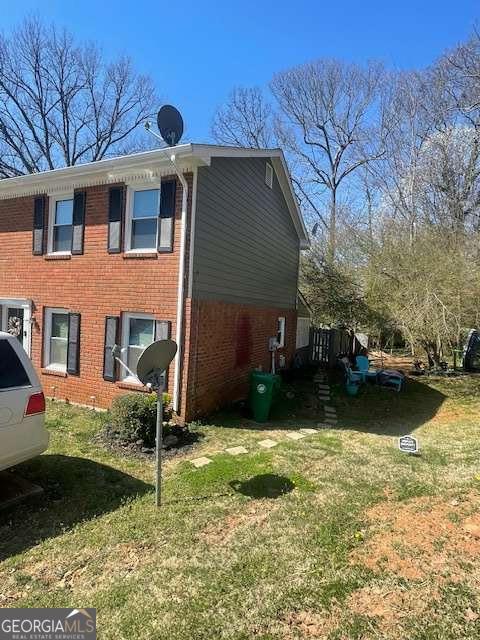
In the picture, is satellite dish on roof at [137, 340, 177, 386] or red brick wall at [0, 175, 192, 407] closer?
satellite dish on roof at [137, 340, 177, 386]

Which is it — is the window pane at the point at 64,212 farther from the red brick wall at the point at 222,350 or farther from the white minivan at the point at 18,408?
the white minivan at the point at 18,408

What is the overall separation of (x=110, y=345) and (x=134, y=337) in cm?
54

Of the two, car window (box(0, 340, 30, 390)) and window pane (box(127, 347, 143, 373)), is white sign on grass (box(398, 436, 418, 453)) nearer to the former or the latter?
window pane (box(127, 347, 143, 373))

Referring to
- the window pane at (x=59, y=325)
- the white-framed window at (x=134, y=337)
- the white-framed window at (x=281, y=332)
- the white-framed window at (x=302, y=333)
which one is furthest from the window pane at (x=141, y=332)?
the white-framed window at (x=302, y=333)

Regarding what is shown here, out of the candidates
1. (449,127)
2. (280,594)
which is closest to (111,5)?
(280,594)

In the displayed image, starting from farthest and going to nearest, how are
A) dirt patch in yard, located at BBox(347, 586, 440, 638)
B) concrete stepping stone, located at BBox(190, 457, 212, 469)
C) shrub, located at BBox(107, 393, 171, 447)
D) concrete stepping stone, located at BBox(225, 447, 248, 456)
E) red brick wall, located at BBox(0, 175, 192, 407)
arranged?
red brick wall, located at BBox(0, 175, 192, 407)
shrub, located at BBox(107, 393, 171, 447)
concrete stepping stone, located at BBox(225, 447, 248, 456)
concrete stepping stone, located at BBox(190, 457, 212, 469)
dirt patch in yard, located at BBox(347, 586, 440, 638)

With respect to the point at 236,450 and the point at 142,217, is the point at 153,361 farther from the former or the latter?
the point at 142,217

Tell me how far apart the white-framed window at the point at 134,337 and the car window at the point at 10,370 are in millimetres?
3725

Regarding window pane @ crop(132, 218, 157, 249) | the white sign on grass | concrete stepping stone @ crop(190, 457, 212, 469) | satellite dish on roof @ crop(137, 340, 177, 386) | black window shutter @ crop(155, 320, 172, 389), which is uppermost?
window pane @ crop(132, 218, 157, 249)

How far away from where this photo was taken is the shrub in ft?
20.9

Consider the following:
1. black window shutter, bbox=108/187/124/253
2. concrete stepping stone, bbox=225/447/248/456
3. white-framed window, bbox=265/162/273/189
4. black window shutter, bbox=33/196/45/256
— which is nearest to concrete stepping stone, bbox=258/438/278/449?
concrete stepping stone, bbox=225/447/248/456

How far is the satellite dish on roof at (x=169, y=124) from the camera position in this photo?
8609 mm

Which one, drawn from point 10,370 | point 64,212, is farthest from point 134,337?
point 10,370

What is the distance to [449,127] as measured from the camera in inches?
767
